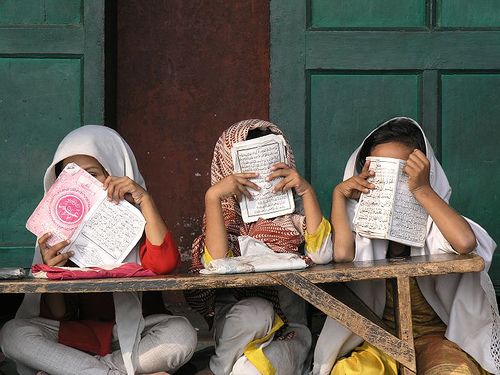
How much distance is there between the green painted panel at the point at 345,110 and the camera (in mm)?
5160

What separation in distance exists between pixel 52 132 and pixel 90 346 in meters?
1.39

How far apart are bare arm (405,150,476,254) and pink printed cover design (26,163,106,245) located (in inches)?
45.8

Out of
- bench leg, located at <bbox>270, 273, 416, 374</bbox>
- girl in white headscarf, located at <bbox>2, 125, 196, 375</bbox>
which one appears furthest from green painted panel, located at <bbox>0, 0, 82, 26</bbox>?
bench leg, located at <bbox>270, 273, 416, 374</bbox>

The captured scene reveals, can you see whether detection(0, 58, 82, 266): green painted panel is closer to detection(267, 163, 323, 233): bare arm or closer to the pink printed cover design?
the pink printed cover design

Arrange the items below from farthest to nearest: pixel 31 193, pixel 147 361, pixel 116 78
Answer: pixel 116 78 < pixel 31 193 < pixel 147 361

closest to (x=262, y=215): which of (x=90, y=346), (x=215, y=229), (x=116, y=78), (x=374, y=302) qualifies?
(x=215, y=229)

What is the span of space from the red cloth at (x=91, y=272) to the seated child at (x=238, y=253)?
1.15 ft

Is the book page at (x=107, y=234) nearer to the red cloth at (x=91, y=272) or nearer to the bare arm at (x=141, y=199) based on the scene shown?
the bare arm at (x=141, y=199)

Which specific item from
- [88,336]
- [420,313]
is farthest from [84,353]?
[420,313]

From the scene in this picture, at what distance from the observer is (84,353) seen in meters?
4.05

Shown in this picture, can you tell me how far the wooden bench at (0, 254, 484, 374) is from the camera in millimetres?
3602

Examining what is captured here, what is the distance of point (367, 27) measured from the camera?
5.16m

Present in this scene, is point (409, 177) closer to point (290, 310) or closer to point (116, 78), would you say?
point (290, 310)

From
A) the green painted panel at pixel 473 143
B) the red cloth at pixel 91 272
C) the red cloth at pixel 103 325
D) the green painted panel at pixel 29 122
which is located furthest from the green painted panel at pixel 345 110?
the red cloth at pixel 91 272
